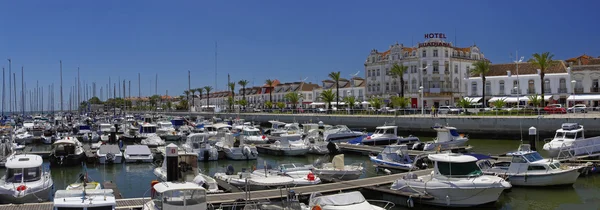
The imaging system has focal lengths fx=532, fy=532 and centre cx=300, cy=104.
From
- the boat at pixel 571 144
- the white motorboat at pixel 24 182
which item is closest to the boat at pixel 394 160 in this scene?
the boat at pixel 571 144

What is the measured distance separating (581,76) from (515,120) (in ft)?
85.8

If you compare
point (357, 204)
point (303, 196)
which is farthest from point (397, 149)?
point (357, 204)

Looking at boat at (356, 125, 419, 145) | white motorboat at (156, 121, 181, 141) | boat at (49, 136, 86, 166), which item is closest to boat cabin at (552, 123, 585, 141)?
boat at (356, 125, 419, 145)

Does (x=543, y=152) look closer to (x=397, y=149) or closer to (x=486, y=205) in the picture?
(x=397, y=149)

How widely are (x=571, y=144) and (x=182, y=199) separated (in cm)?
2874

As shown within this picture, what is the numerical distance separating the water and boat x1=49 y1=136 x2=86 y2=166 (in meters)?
0.76

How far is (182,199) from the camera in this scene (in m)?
17.9

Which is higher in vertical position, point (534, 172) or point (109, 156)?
point (534, 172)

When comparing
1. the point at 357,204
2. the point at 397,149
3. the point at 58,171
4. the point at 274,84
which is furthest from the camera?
the point at 274,84

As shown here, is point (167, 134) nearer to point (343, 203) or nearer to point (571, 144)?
point (571, 144)

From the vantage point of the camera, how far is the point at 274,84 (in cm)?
15150

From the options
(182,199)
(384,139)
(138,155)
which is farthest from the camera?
(384,139)

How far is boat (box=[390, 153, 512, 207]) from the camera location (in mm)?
23125

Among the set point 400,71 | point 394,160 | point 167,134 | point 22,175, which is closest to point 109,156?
point 22,175
